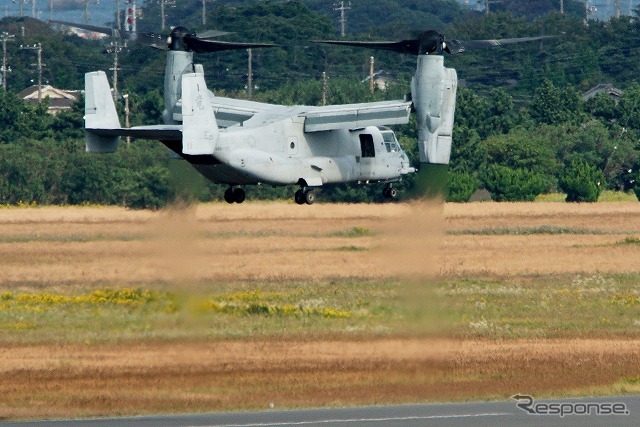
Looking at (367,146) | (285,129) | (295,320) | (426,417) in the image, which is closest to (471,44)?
(367,146)

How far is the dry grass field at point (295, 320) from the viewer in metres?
29.7

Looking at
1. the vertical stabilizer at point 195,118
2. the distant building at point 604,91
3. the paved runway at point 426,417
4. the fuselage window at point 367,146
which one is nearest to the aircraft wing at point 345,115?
the fuselage window at point 367,146

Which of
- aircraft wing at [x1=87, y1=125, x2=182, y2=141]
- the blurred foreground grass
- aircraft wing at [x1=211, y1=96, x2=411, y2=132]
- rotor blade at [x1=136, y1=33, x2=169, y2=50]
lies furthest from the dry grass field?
rotor blade at [x1=136, y1=33, x2=169, y2=50]

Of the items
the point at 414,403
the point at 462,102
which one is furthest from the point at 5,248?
the point at 462,102

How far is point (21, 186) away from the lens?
81.3 metres

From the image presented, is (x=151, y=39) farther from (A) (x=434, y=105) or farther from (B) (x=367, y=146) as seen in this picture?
(A) (x=434, y=105)

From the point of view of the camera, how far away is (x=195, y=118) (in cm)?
4075

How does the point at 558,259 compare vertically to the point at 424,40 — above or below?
below

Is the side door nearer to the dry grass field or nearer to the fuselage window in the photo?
the fuselage window

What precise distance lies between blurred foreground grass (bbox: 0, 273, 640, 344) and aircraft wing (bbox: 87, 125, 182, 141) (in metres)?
4.57

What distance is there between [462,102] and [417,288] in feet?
229

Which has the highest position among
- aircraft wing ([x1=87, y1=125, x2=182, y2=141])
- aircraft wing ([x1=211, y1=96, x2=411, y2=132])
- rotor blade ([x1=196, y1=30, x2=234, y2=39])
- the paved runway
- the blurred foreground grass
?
rotor blade ([x1=196, y1=30, x2=234, y2=39])

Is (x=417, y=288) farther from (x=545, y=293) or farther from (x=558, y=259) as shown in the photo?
(x=558, y=259)

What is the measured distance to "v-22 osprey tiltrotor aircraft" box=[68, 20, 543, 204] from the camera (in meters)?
40.2
